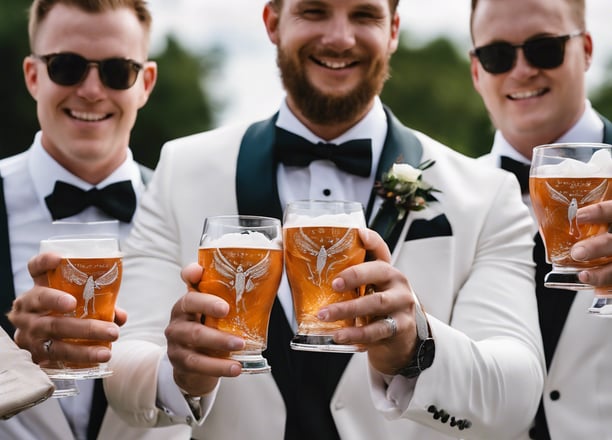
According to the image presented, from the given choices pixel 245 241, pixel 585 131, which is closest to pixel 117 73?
pixel 585 131

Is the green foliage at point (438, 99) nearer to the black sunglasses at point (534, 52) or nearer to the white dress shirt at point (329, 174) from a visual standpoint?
the black sunglasses at point (534, 52)

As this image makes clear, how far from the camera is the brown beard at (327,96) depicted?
5555 mm

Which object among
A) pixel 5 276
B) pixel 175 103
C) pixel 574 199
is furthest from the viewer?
pixel 175 103

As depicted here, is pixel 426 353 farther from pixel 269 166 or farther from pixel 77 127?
pixel 77 127

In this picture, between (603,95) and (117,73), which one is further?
(603,95)

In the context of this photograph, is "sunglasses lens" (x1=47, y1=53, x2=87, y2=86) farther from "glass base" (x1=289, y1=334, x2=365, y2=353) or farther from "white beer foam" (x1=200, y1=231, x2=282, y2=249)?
"glass base" (x1=289, y1=334, x2=365, y2=353)

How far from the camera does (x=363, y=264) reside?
13.2 ft

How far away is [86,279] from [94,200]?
2.31 meters

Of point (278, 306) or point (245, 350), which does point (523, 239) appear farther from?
point (245, 350)

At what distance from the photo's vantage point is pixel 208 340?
407 centimetres

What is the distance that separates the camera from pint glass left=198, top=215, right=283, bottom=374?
4.09 metres

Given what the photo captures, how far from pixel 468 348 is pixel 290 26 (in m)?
1.92

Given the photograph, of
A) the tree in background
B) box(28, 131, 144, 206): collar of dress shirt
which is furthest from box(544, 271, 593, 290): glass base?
the tree in background

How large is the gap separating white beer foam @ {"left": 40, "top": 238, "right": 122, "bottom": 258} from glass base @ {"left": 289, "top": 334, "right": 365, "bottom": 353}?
1.03 metres
